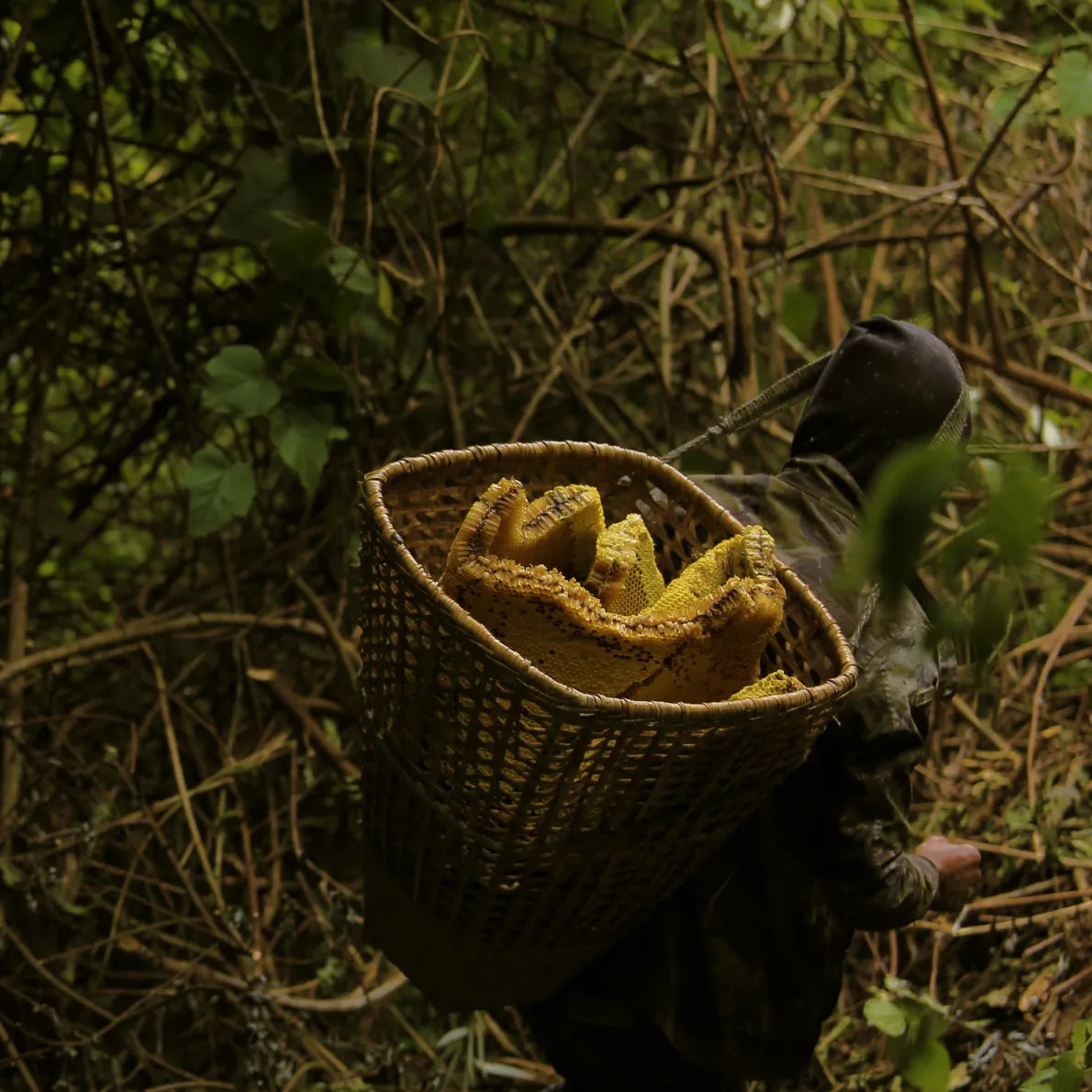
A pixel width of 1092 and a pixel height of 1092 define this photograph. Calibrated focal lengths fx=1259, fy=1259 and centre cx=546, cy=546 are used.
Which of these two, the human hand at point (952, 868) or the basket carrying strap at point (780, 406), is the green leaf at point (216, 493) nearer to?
the basket carrying strap at point (780, 406)

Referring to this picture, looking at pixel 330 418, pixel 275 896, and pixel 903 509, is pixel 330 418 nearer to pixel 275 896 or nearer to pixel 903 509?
pixel 275 896

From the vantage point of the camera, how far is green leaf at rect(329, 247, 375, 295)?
1690 mm

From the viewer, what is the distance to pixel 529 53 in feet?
7.69

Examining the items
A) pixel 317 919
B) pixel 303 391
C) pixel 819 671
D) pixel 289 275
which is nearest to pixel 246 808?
pixel 317 919

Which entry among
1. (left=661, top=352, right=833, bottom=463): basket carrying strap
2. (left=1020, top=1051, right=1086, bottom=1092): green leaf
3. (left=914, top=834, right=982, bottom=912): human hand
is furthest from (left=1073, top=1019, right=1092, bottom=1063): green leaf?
(left=661, top=352, right=833, bottom=463): basket carrying strap

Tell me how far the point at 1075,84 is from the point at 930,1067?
1212 millimetres

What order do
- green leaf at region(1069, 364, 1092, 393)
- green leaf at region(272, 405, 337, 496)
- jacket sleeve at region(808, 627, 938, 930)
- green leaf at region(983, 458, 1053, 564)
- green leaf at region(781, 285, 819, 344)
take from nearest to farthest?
green leaf at region(983, 458, 1053, 564), jacket sleeve at region(808, 627, 938, 930), green leaf at region(272, 405, 337, 496), green leaf at region(781, 285, 819, 344), green leaf at region(1069, 364, 1092, 393)

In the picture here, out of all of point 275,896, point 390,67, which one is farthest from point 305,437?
point 275,896

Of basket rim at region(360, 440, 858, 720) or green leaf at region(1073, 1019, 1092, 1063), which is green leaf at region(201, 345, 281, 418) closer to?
basket rim at region(360, 440, 858, 720)

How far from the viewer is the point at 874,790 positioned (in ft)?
3.80

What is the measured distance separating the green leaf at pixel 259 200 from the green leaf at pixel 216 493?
335mm

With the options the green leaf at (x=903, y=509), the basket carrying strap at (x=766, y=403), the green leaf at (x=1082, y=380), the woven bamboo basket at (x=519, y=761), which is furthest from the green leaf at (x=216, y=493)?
the green leaf at (x=1082, y=380)

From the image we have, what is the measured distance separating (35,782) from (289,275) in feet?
2.66

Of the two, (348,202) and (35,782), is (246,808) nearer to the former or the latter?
(35,782)
